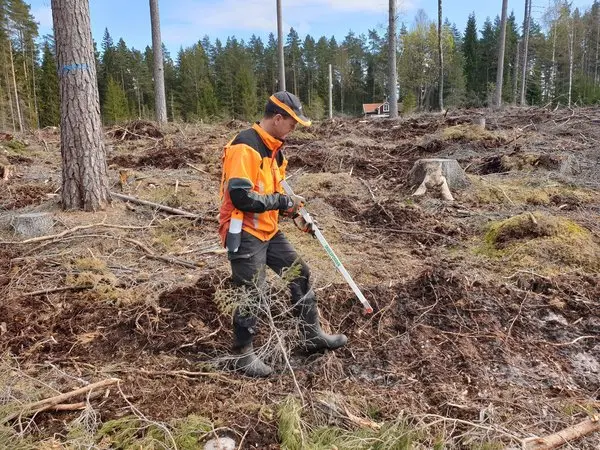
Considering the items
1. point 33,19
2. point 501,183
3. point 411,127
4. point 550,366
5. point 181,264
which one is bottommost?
point 550,366

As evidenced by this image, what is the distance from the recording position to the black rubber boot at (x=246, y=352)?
9.68 feet

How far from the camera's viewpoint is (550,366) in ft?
9.93

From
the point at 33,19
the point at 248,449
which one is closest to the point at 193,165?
the point at 248,449

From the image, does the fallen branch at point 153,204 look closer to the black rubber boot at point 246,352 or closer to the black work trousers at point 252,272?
the black work trousers at point 252,272

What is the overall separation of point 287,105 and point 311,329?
1.56 metres

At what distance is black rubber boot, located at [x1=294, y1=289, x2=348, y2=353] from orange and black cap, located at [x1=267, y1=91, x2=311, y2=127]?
122 cm

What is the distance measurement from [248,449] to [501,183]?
675cm

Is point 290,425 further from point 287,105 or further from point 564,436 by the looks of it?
point 287,105

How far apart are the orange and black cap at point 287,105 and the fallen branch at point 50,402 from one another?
6.34 feet

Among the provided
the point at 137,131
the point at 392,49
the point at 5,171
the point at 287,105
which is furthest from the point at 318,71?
the point at 287,105

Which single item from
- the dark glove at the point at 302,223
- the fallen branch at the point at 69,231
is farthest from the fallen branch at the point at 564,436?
the fallen branch at the point at 69,231

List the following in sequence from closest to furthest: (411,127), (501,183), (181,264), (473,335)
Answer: (473,335), (181,264), (501,183), (411,127)

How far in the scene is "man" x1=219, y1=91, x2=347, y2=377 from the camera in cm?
274

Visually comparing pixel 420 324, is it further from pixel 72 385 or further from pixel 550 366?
pixel 72 385
